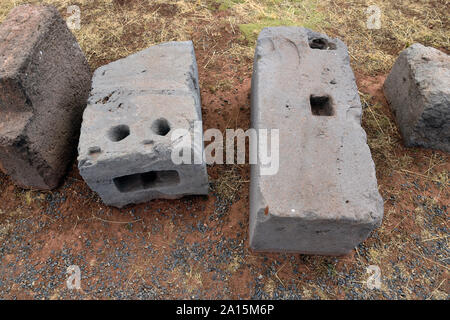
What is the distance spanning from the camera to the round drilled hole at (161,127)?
283 centimetres

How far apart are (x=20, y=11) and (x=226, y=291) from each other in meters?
3.39

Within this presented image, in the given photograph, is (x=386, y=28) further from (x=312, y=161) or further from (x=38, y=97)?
(x=38, y=97)

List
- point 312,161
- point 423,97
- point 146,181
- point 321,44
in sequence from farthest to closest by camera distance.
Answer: point 321,44, point 423,97, point 146,181, point 312,161

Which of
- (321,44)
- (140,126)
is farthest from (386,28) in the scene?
(140,126)

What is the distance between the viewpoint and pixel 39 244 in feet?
9.94

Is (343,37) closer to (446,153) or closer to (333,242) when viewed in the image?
(446,153)

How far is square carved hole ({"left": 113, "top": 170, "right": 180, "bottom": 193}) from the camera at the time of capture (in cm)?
301

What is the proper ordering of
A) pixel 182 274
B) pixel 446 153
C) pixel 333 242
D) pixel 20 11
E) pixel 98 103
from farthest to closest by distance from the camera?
pixel 446 153 < pixel 20 11 < pixel 98 103 < pixel 182 274 < pixel 333 242

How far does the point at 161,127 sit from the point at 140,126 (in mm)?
188

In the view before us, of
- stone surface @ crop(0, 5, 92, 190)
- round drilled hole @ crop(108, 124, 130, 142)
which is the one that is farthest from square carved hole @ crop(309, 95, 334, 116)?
stone surface @ crop(0, 5, 92, 190)

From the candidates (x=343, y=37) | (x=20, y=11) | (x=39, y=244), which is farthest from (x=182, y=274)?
(x=343, y=37)

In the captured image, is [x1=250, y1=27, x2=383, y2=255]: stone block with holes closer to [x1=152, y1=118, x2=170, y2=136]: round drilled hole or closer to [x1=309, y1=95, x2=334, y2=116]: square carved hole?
[x1=309, y1=95, x2=334, y2=116]: square carved hole

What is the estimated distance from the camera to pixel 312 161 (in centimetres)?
257

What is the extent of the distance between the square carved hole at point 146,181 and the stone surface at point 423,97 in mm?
2545
